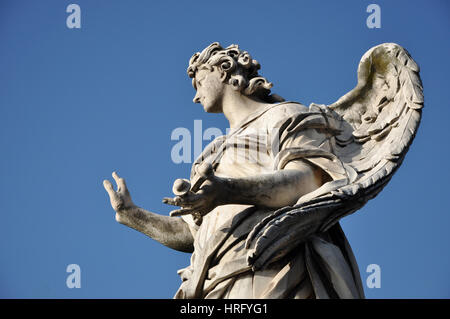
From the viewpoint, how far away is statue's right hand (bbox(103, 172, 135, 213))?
10.2 meters

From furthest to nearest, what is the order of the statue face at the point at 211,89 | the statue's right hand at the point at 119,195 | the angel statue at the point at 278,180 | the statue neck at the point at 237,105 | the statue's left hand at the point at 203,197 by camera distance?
the statue face at the point at 211,89 → the statue neck at the point at 237,105 → the statue's right hand at the point at 119,195 → the angel statue at the point at 278,180 → the statue's left hand at the point at 203,197

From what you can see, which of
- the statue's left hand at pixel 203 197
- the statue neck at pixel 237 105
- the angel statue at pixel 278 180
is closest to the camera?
the statue's left hand at pixel 203 197

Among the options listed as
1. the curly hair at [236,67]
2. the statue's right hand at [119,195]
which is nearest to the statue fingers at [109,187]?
the statue's right hand at [119,195]

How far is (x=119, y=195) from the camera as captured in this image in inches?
404

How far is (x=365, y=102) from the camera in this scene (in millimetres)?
10664

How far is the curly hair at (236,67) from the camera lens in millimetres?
10508

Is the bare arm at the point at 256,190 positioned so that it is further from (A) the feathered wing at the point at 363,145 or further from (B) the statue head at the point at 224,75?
(B) the statue head at the point at 224,75

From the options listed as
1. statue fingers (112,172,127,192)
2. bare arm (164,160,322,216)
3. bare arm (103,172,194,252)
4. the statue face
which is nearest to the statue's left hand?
bare arm (164,160,322,216)

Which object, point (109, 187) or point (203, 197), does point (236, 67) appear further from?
point (203, 197)

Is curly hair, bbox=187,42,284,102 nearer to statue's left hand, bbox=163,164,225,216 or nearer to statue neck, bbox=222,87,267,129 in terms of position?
statue neck, bbox=222,87,267,129

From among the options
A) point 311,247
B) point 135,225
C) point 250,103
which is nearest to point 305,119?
point 250,103

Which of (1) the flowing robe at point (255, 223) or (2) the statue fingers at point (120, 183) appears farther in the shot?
(2) the statue fingers at point (120, 183)

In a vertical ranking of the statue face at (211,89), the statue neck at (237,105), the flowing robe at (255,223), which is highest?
the statue face at (211,89)

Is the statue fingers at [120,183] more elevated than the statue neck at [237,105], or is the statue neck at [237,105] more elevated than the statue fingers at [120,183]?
the statue neck at [237,105]
